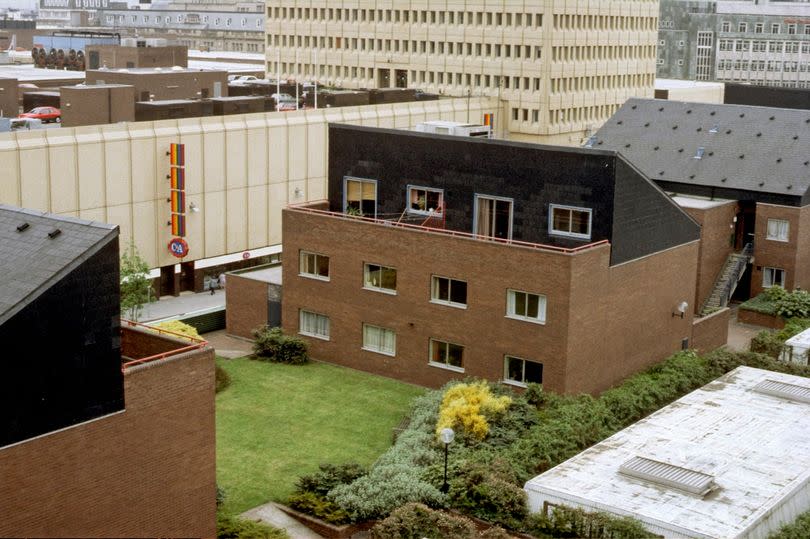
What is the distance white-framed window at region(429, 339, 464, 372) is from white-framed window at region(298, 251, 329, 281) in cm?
599

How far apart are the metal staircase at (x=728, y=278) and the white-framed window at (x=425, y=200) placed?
20.5m

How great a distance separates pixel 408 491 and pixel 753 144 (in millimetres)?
40673

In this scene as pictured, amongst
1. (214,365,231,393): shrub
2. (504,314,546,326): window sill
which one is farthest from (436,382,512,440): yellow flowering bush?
(214,365,231,393): shrub

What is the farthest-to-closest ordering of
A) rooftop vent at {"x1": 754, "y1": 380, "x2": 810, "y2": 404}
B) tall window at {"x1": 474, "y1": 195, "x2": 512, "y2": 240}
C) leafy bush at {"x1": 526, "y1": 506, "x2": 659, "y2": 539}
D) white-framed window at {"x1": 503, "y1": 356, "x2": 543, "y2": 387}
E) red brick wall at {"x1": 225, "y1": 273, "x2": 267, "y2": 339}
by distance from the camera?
red brick wall at {"x1": 225, "y1": 273, "x2": 267, "y2": 339} → tall window at {"x1": 474, "y1": 195, "x2": 512, "y2": 240} → white-framed window at {"x1": 503, "y1": 356, "x2": 543, "y2": 387} → rooftop vent at {"x1": 754, "y1": 380, "x2": 810, "y2": 404} → leafy bush at {"x1": 526, "y1": 506, "x2": 659, "y2": 539}

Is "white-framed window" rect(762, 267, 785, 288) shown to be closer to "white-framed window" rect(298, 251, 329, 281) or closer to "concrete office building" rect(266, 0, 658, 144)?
"white-framed window" rect(298, 251, 329, 281)

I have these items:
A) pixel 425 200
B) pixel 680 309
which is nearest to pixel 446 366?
pixel 425 200

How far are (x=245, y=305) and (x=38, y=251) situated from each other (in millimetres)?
28481

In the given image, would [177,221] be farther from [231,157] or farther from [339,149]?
[339,149]

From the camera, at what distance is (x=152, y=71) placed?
3647 inches

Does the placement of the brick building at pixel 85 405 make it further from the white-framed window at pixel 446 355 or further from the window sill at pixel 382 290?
the window sill at pixel 382 290

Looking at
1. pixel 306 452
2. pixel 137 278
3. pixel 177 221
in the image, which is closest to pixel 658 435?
pixel 306 452

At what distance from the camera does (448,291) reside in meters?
47.9

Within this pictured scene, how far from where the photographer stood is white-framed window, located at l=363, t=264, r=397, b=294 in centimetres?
4950

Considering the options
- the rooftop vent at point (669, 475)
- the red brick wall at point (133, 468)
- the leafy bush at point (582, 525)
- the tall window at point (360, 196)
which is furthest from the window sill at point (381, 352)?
the red brick wall at point (133, 468)
